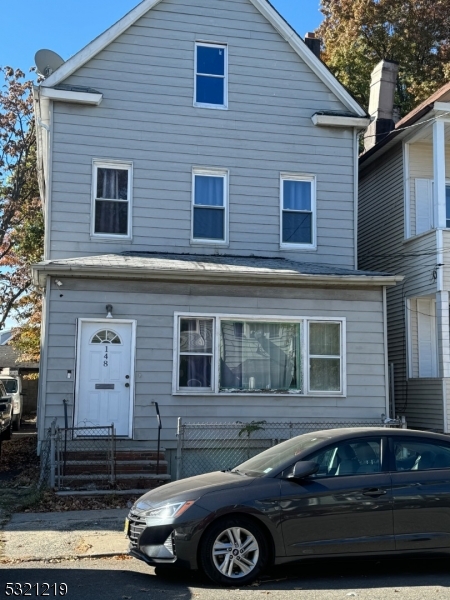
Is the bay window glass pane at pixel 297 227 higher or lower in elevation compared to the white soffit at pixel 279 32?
lower

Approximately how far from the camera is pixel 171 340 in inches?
528

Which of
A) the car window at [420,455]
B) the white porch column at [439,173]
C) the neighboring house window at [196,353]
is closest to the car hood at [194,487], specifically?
the car window at [420,455]

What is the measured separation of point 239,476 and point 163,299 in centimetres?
643

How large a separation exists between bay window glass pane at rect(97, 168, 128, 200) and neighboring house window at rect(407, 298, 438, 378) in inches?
273

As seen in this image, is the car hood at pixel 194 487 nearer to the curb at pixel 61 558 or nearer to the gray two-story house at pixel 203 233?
the curb at pixel 61 558

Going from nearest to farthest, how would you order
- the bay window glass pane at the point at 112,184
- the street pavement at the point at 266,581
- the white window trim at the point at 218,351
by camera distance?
the street pavement at the point at 266,581 < the white window trim at the point at 218,351 < the bay window glass pane at the point at 112,184

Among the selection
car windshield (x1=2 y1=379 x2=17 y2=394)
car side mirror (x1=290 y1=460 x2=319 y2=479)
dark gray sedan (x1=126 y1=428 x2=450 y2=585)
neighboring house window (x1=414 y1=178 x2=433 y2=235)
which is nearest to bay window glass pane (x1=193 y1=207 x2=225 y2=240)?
neighboring house window (x1=414 y1=178 x2=433 y2=235)

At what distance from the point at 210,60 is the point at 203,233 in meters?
3.72

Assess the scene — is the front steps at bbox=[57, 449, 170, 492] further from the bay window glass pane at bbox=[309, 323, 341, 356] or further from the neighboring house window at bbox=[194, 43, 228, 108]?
the neighboring house window at bbox=[194, 43, 228, 108]

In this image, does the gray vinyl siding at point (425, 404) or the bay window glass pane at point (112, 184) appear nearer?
the bay window glass pane at point (112, 184)

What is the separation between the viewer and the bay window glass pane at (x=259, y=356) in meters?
13.8

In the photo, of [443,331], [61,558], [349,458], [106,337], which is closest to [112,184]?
[106,337]

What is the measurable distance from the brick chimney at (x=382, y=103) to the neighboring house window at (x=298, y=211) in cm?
476

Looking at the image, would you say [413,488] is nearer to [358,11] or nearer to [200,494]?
[200,494]
